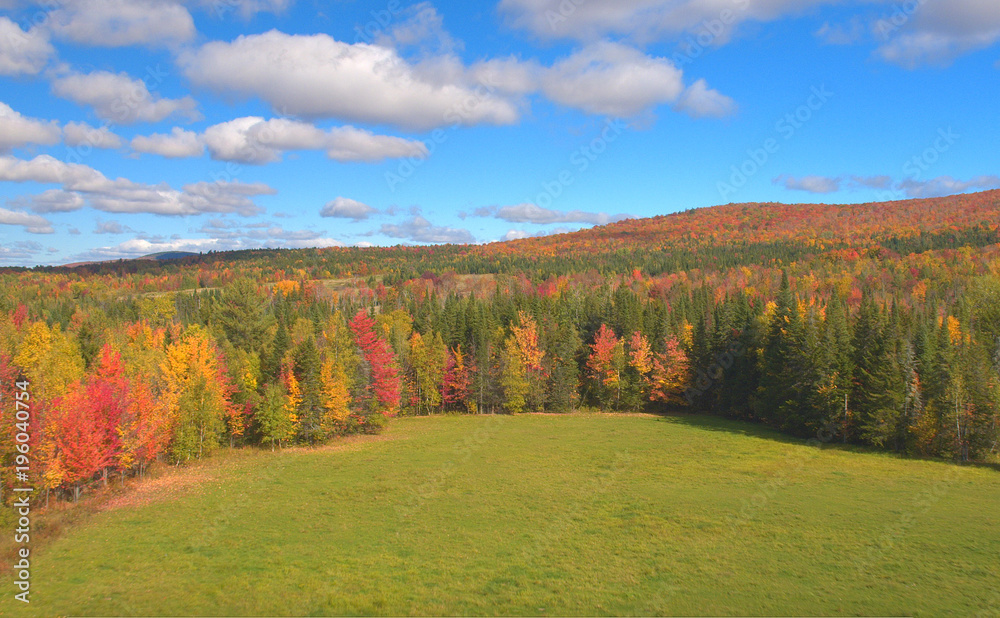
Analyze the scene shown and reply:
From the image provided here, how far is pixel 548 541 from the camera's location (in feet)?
84.5

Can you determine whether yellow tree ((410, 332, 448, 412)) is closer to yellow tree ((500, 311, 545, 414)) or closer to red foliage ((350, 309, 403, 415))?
Result: red foliage ((350, 309, 403, 415))

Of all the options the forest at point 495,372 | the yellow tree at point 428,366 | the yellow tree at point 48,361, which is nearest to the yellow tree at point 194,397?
the forest at point 495,372

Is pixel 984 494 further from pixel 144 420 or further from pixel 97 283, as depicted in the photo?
pixel 97 283

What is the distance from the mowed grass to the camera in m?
19.5

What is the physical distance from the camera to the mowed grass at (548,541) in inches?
766

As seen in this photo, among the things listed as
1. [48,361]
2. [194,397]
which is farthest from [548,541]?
[48,361]

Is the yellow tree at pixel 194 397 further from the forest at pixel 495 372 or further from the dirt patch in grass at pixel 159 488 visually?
the dirt patch in grass at pixel 159 488

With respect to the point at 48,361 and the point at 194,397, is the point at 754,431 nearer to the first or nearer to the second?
the point at 194,397

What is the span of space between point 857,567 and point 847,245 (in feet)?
656

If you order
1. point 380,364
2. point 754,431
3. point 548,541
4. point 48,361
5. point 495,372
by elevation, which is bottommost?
point 754,431

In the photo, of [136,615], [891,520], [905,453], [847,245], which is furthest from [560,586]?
[847,245]

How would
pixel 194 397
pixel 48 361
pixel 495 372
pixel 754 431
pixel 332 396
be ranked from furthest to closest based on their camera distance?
1. pixel 495 372
2. pixel 754 431
3. pixel 332 396
4. pixel 48 361
5. pixel 194 397

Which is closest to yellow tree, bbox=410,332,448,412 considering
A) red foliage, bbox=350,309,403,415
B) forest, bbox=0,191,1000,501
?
forest, bbox=0,191,1000,501

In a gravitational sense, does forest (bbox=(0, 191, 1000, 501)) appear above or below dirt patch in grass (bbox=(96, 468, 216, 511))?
above
